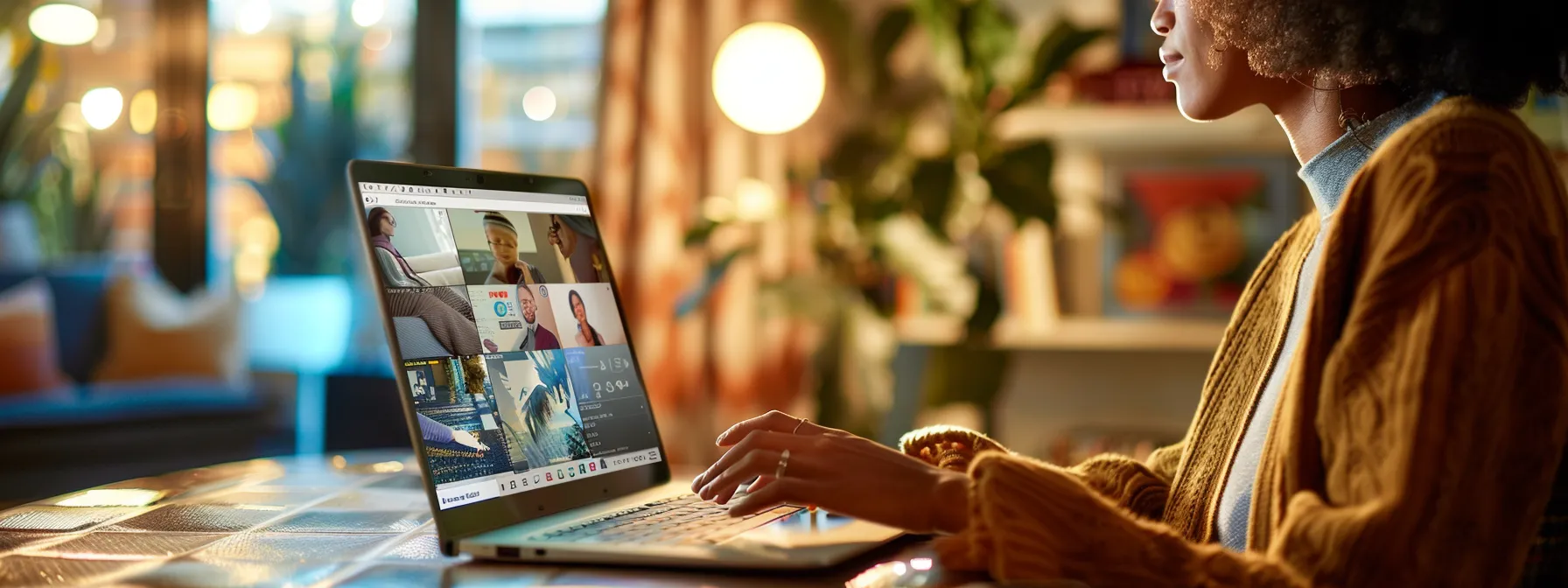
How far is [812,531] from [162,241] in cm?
392

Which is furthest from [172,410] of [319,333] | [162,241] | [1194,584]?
[1194,584]

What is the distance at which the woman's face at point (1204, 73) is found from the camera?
3.10 ft

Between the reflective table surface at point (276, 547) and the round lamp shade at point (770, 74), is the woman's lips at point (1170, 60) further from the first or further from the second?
the round lamp shade at point (770, 74)

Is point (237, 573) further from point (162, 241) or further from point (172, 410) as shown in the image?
point (162, 241)

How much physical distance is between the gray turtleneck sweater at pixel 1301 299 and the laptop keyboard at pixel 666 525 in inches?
13.2

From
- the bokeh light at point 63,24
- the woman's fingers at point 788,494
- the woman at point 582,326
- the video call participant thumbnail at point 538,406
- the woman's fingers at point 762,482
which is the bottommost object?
the woman's fingers at point 788,494

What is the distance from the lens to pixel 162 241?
4.09 metres

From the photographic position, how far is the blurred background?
109 inches

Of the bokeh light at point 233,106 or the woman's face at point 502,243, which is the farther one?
the bokeh light at point 233,106

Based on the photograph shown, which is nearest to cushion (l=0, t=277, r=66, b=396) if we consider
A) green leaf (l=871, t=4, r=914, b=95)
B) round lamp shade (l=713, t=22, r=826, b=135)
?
round lamp shade (l=713, t=22, r=826, b=135)

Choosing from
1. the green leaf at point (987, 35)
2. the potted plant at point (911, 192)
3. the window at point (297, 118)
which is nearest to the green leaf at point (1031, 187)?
the potted plant at point (911, 192)

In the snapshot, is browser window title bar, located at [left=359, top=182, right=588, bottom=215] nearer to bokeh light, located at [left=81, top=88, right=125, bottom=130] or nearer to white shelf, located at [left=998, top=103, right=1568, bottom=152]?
white shelf, located at [left=998, top=103, right=1568, bottom=152]

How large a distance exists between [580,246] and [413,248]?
19cm

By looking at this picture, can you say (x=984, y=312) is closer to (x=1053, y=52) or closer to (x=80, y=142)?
(x=1053, y=52)
